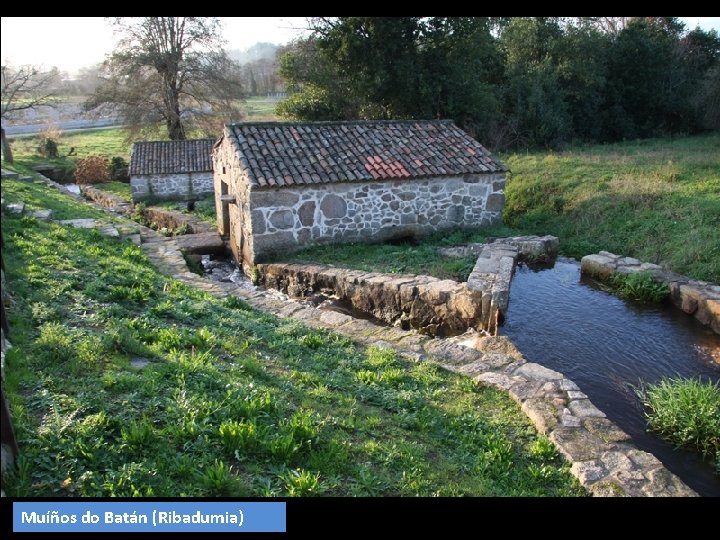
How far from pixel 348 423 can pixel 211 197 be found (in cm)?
1963

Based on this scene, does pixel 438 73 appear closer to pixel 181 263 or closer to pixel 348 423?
pixel 181 263

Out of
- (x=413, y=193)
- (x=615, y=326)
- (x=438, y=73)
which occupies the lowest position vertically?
(x=615, y=326)

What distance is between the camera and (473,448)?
4258mm

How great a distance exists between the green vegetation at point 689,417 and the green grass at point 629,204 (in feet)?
16.5

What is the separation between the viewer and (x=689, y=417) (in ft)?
16.6

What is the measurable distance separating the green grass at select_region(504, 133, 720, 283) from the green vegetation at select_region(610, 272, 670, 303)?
3.49 feet

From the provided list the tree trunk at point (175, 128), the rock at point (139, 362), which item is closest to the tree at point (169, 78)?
the tree trunk at point (175, 128)

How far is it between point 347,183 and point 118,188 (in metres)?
19.2

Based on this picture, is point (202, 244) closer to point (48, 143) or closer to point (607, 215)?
point (607, 215)

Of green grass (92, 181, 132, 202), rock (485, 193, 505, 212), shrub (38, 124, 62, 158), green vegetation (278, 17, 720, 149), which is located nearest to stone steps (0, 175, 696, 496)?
rock (485, 193, 505, 212)

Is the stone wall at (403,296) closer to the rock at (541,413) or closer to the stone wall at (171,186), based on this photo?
the rock at (541,413)

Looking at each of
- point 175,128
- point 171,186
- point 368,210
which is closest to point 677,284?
point 368,210
